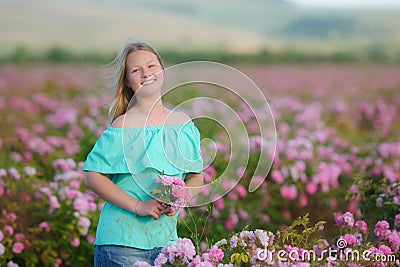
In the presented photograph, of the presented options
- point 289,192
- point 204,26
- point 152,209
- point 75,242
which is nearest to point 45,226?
point 75,242

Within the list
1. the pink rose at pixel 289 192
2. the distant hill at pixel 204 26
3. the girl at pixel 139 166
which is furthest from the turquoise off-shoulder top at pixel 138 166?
the distant hill at pixel 204 26

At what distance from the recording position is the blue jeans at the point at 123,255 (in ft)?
7.36

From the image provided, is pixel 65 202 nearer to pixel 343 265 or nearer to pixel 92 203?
pixel 92 203

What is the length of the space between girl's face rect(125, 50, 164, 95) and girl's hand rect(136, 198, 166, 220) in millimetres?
356

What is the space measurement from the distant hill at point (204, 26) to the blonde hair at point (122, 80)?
1043 centimetres

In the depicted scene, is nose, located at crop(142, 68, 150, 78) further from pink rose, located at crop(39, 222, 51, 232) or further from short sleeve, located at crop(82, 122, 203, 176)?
pink rose, located at crop(39, 222, 51, 232)

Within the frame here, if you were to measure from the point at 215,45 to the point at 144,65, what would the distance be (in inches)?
483

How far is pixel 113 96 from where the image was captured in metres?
2.40

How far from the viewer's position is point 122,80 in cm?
236

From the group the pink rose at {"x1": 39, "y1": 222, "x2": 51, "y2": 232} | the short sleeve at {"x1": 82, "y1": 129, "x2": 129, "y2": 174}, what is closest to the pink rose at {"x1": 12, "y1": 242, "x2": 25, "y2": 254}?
the pink rose at {"x1": 39, "y1": 222, "x2": 51, "y2": 232}

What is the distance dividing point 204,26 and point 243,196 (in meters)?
11.0

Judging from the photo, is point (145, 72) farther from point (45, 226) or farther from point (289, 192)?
point (289, 192)

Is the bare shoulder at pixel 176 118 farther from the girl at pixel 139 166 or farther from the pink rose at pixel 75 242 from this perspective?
the pink rose at pixel 75 242

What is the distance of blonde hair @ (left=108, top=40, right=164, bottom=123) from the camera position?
7.67ft
